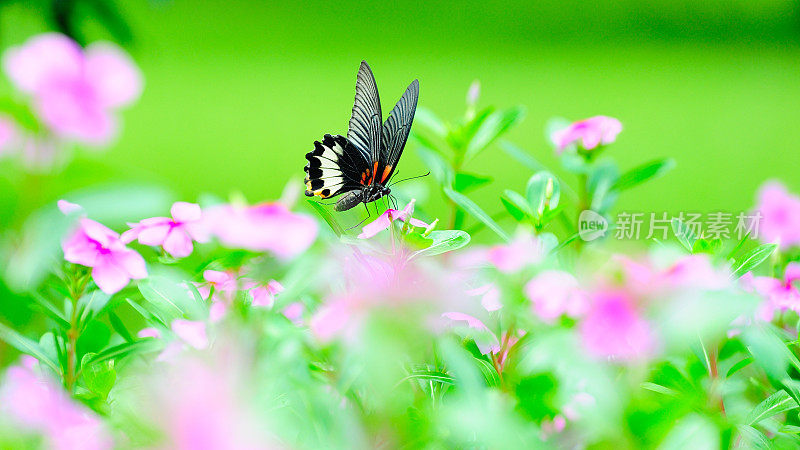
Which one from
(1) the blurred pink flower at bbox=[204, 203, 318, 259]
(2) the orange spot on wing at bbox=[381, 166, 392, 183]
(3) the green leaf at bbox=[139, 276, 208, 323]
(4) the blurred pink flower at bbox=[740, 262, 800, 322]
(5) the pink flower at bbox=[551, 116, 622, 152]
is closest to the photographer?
(1) the blurred pink flower at bbox=[204, 203, 318, 259]

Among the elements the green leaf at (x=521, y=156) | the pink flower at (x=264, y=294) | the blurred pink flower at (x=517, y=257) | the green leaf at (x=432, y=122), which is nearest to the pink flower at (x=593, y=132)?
the green leaf at (x=521, y=156)

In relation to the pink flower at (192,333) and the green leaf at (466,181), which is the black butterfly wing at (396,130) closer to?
the green leaf at (466,181)

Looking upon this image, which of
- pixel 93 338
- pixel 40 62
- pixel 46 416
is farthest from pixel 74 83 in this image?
pixel 93 338

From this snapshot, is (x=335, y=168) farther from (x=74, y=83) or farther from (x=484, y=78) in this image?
(x=484, y=78)

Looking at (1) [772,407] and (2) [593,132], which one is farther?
(2) [593,132]

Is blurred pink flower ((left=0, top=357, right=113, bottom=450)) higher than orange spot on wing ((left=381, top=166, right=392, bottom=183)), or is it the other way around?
blurred pink flower ((left=0, top=357, right=113, bottom=450))

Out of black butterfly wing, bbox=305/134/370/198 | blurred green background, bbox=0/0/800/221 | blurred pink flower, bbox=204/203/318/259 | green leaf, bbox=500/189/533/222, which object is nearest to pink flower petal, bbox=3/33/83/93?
blurred pink flower, bbox=204/203/318/259

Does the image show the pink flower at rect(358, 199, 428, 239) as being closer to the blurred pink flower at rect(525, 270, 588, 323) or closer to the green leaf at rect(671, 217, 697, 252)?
the blurred pink flower at rect(525, 270, 588, 323)
